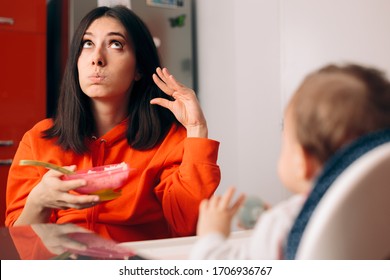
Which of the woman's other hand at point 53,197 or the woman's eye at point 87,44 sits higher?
the woman's eye at point 87,44

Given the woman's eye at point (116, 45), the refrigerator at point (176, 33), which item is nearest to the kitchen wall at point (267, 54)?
the woman's eye at point (116, 45)

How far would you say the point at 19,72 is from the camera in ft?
4.21

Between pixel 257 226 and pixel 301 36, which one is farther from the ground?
pixel 301 36

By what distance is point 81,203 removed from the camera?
474 millimetres

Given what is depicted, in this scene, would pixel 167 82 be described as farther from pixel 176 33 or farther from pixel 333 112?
pixel 176 33

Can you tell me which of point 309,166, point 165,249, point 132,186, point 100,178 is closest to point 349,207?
point 309,166

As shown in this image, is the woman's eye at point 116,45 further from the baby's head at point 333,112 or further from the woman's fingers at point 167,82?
the baby's head at point 333,112

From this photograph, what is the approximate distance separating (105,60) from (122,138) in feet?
0.41

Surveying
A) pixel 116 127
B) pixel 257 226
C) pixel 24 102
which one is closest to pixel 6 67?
pixel 24 102

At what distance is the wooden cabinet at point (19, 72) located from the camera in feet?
4.15

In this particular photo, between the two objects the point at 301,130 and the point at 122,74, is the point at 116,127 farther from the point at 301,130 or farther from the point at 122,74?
the point at 301,130

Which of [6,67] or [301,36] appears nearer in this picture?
[301,36]

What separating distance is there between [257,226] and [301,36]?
38 centimetres

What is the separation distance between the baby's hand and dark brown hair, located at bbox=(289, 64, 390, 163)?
68mm
